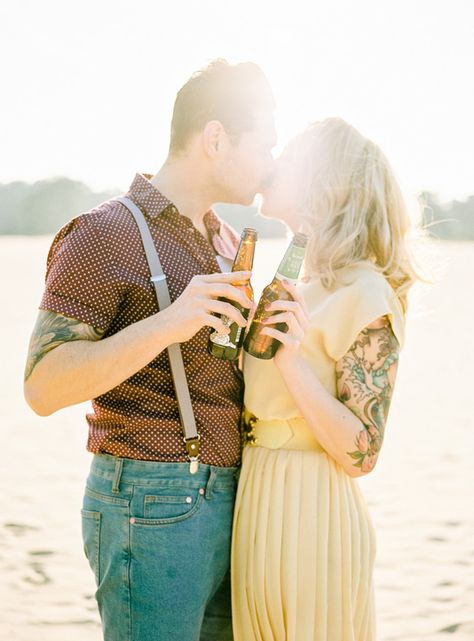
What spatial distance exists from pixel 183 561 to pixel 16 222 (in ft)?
184

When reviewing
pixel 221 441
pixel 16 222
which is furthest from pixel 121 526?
pixel 16 222

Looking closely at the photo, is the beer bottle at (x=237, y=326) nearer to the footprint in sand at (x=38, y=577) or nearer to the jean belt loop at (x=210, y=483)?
the jean belt loop at (x=210, y=483)

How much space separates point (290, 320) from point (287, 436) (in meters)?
0.56

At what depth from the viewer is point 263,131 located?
3338 millimetres

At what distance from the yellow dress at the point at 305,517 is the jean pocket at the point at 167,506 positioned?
0.25m

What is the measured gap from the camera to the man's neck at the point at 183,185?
10.7 ft

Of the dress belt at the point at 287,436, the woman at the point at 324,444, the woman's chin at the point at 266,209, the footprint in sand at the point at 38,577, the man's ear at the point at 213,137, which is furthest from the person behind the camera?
the footprint in sand at the point at 38,577

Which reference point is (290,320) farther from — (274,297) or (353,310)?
(353,310)

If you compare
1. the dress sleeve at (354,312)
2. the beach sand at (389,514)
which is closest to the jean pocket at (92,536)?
the dress sleeve at (354,312)

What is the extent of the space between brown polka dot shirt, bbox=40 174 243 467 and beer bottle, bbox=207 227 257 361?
11cm

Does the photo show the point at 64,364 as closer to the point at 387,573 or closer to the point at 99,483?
the point at 99,483

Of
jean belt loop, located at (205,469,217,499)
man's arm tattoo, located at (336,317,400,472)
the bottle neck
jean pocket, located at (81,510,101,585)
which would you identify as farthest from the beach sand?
jean pocket, located at (81,510,101,585)

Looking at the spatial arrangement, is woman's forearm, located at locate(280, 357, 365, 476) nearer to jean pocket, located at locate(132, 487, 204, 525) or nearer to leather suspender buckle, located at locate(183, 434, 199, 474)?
leather suspender buckle, located at locate(183, 434, 199, 474)

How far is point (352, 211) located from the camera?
3.24 meters
